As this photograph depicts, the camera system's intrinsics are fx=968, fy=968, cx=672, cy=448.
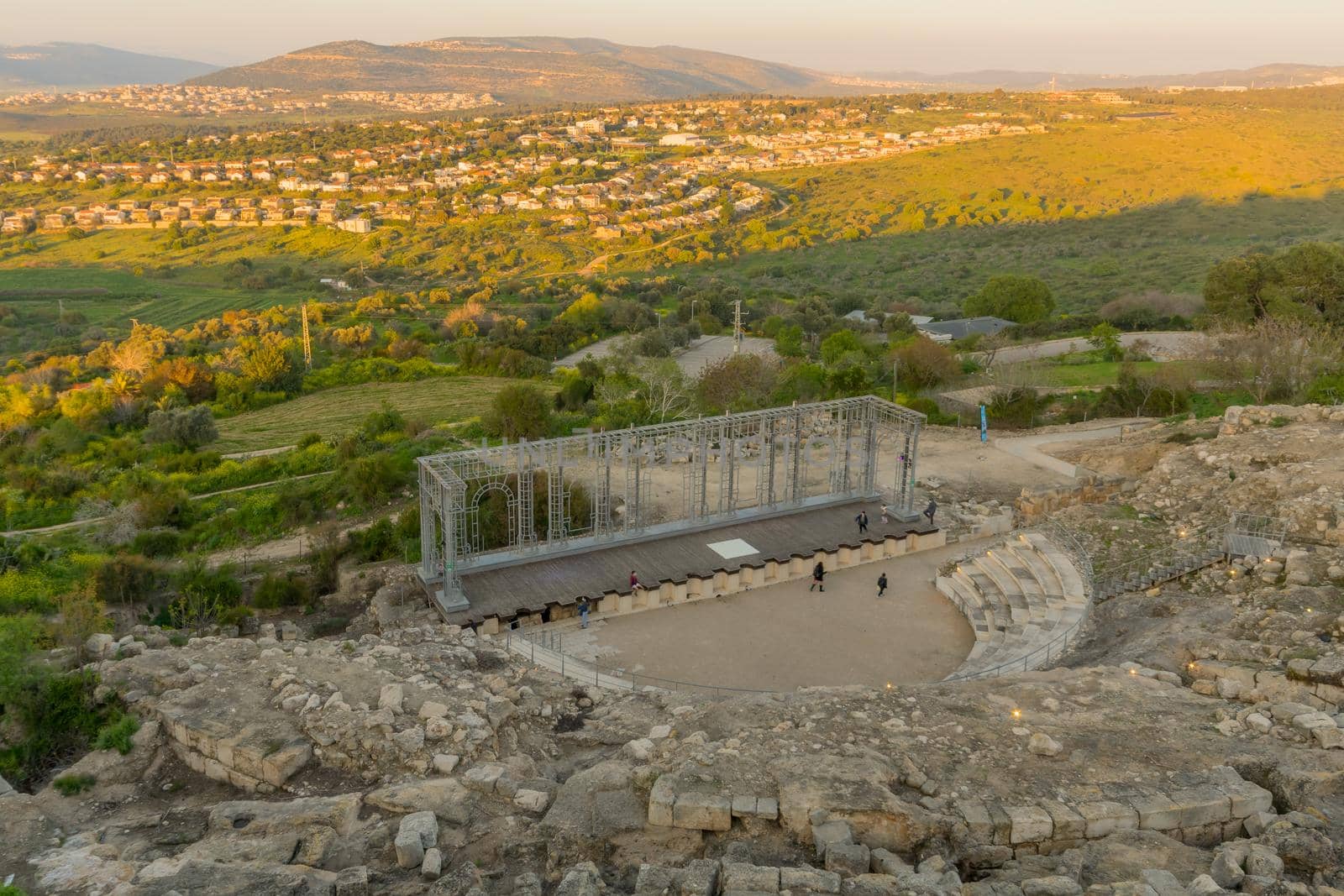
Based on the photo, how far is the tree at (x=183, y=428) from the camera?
37062 mm

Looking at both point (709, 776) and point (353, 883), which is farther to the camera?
point (709, 776)

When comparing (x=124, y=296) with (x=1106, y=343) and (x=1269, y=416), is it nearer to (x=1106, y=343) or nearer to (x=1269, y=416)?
(x=1106, y=343)

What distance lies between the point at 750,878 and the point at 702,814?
148cm

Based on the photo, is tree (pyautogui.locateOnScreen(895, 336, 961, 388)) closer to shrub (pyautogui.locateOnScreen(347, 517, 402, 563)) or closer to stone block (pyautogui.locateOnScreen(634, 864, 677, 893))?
shrub (pyautogui.locateOnScreen(347, 517, 402, 563))

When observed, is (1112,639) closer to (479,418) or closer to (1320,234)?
(479,418)

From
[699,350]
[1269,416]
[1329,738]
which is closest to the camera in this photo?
[1329,738]

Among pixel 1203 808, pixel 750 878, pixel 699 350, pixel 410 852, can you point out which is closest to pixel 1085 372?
pixel 699 350

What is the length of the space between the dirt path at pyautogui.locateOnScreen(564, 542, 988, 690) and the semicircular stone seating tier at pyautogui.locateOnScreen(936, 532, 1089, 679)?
479mm

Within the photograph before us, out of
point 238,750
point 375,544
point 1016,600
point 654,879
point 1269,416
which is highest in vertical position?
point 1269,416

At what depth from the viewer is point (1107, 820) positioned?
33.6ft

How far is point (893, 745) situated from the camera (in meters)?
11.7

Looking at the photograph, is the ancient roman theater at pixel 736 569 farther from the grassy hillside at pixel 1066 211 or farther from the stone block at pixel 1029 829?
the grassy hillside at pixel 1066 211

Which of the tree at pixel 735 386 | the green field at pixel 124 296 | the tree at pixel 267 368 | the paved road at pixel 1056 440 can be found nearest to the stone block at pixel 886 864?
the paved road at pixel 1056 440

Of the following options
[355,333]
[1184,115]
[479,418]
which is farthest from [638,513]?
[1184,115]
